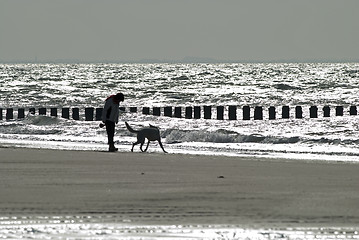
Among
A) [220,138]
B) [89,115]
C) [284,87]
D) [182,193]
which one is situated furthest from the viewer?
[284,87]

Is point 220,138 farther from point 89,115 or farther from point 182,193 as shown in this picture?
point 89,115

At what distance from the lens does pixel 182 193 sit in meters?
Result: 8.06

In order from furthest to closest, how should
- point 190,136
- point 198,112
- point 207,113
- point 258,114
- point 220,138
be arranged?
point 207,113, point 198,112, point 258,114, point 190,136, point 220,138

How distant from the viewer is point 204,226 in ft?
20.6

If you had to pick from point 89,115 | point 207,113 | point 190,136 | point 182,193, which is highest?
point 182,193

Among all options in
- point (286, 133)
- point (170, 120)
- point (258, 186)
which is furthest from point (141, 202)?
point (170, 120)

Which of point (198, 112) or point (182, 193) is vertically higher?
point (182, 193)

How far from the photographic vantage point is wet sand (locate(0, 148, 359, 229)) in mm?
6715

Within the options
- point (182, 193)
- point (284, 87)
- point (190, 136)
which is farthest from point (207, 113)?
point (284, 87)

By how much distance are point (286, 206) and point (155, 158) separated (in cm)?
607

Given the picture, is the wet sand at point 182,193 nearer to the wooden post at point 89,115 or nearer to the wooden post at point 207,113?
the wooden post at point 89,115

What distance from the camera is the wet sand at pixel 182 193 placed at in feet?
22.0

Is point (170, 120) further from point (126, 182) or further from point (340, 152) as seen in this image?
point (126, 182)

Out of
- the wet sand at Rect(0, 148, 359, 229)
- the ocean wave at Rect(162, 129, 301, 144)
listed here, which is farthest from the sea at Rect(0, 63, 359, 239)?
the wet sand at Rect(0, 148, 359, 229)
